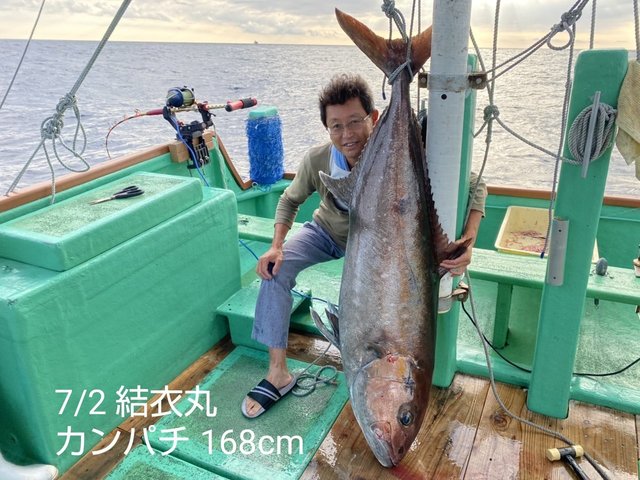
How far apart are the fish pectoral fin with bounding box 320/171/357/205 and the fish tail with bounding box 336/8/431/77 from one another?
414 mm

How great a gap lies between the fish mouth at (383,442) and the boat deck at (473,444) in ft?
0.81

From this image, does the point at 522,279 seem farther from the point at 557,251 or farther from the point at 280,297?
the point at 280,297

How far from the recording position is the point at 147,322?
2.43m

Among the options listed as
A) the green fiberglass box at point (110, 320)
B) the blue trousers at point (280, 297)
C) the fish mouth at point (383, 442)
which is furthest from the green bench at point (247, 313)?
the fish mouth at point (383, 442)

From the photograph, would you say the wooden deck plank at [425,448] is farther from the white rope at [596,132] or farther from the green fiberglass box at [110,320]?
the white rope at [596,132]

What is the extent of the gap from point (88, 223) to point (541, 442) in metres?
2.20

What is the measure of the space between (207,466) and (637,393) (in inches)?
78.8

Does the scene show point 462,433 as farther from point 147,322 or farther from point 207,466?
point 147,322

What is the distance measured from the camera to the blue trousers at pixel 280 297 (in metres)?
2.44

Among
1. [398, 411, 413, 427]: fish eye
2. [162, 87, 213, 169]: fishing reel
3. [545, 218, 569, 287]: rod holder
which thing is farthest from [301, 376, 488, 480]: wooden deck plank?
[162, 87, 213, 169]: fishing reel

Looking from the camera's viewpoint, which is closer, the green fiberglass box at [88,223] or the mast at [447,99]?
the mast at [447,99]

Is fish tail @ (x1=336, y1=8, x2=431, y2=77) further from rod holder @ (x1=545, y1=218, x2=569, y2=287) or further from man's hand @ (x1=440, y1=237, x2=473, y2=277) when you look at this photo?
rod holder @ (x1=545, y1=218, x2=569, y2=287)

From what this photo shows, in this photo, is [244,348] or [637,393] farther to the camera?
[244,348]

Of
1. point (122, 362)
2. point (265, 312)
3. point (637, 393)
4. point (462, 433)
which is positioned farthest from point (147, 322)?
point (637, 393)
